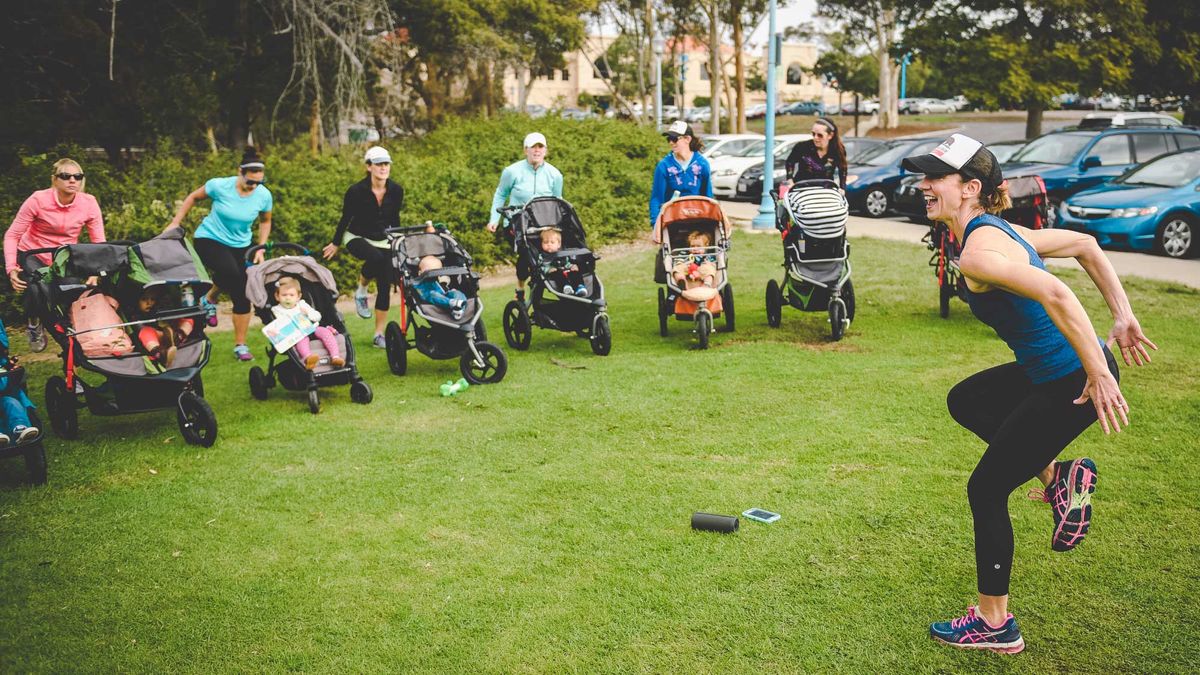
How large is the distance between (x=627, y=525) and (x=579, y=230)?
16.2 ft

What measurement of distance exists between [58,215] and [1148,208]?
14.7 metres

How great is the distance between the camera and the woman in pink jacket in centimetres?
801

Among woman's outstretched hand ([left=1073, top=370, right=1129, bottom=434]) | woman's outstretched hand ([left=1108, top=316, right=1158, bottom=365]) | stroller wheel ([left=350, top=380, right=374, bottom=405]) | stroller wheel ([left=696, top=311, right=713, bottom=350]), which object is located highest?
woman's outstretched hand ([left=1108, top=316, right=1158, bottom=365])

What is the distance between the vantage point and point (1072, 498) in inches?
156

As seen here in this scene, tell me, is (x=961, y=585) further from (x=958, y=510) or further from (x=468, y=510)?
(x=468, y=510)

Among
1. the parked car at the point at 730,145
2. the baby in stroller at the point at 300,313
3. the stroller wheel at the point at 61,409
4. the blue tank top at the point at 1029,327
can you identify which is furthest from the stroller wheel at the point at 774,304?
the parked car at the point at 730,145

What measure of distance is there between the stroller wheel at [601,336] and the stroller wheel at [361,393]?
2378mm

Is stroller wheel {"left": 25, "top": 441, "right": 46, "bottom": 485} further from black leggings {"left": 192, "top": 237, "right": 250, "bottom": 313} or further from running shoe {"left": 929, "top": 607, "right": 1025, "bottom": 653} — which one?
running shoe {"left": 929, "top": 607, "right": 1025, "bottom": 653}

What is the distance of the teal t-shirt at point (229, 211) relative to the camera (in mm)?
9094

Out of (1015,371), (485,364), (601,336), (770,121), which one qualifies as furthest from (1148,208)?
(1015,371)

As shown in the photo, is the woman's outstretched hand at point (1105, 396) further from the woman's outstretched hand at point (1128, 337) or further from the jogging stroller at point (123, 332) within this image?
the jogging stroller at point (123, 332)

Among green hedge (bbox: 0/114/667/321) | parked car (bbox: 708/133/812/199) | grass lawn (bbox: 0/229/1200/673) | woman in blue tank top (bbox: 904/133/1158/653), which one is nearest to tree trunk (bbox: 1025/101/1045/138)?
parked car (bbox: 708/133/812/199)

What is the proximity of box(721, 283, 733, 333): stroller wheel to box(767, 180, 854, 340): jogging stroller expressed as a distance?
605 millimetres

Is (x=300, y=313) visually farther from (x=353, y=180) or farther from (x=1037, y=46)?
(x=1037, y=46)
